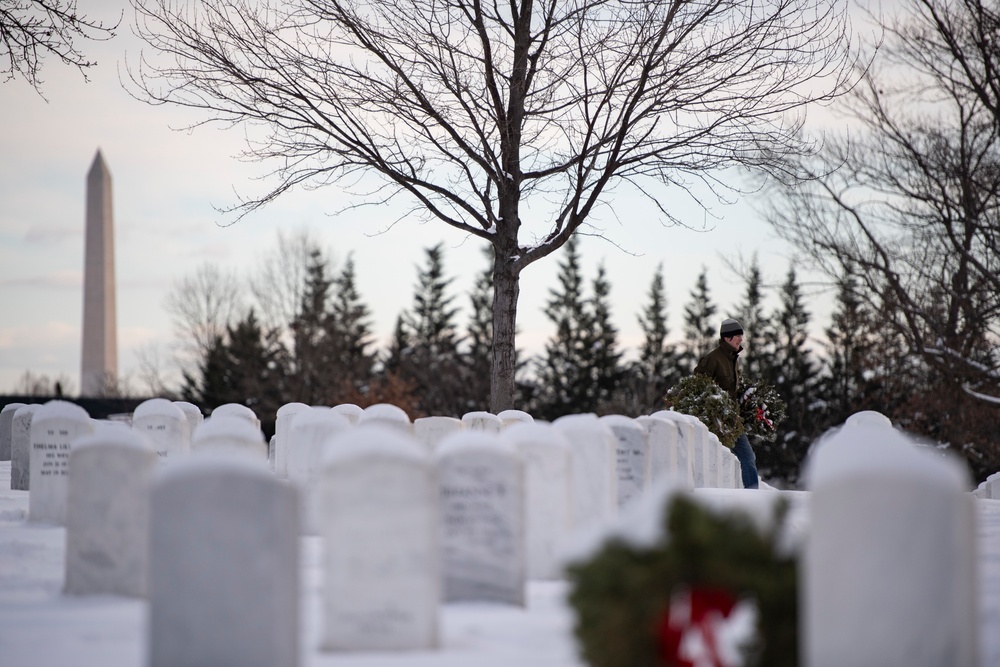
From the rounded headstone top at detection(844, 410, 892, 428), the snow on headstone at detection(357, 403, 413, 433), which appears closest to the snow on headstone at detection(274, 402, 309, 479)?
the snow on headstone at detection(357, 403, 413, 433)

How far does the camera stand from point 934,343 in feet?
75.3

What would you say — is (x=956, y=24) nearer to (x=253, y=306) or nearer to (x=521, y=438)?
(x=521, y=438)

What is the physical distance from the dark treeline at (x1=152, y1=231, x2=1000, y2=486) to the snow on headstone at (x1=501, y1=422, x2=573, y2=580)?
28.3 metres

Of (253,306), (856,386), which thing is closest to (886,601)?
(253,306)

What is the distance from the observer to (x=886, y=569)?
11.8 ft

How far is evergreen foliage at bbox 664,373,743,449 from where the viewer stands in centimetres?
1280

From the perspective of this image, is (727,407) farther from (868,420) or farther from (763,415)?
(868,420)

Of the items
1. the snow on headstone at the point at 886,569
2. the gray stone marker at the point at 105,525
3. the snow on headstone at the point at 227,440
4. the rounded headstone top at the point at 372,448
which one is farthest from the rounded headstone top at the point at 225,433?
the snow on headstone at the point at 886,569

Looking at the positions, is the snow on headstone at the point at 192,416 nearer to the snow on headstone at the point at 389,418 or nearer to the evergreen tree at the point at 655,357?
the snow on headstone at the point at 389,418

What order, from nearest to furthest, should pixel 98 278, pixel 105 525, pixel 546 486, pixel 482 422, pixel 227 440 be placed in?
pixel 105 525
pixel 546 486
pixel 227 440
pixel 482 422
pixel 98 278

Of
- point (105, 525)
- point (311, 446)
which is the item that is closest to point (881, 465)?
point (105, 525)

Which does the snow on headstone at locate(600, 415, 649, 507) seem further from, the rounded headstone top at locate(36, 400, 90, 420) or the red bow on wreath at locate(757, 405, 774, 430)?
the rounded headstone top at locate(36, 400, 90, 420)

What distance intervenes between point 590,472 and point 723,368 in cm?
629

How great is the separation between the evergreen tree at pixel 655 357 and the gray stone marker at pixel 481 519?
143 feet
